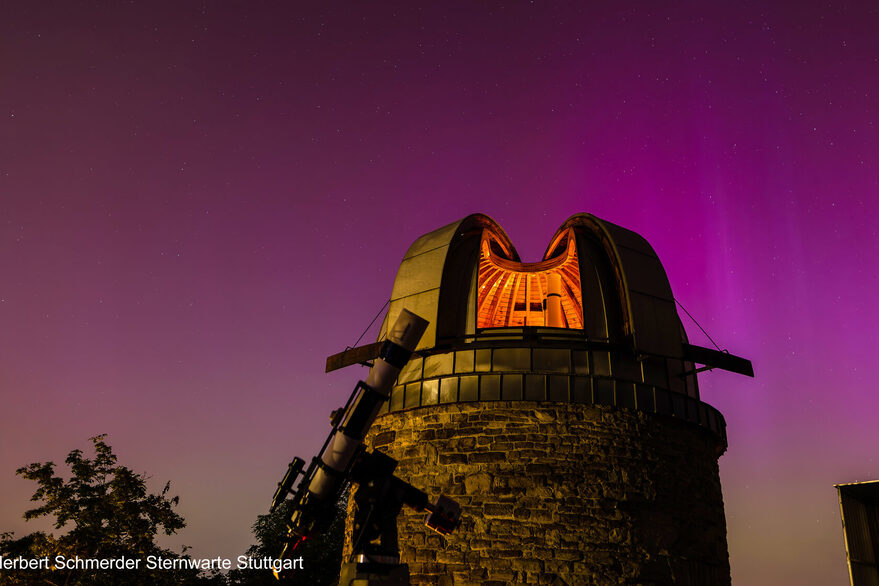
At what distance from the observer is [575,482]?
1191 centimetres

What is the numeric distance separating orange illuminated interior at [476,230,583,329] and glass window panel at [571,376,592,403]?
4.38m

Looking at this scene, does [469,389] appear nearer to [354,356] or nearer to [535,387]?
[535,387]

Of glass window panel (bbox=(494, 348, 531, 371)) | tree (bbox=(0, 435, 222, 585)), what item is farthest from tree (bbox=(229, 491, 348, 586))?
glass window panel (bbox=(494, 348, 531, 371))

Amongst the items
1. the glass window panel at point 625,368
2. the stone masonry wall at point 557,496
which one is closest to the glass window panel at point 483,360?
the stone masonry wall at point 557,496

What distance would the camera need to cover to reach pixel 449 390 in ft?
42.8

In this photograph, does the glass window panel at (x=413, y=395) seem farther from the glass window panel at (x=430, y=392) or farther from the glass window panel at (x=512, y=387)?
the glass window panel at (x=512, y=387)

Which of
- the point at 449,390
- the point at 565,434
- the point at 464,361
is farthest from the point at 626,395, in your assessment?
the point at 449,390

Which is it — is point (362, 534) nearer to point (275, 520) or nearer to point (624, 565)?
point (624, 565)

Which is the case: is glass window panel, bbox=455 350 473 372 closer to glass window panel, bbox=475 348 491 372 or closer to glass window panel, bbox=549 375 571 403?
glass window panel, bbox=475 348 491 372

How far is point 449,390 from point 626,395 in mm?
3572

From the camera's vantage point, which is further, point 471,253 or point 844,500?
point 471,253

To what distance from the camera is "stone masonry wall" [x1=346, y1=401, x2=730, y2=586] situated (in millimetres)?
11492

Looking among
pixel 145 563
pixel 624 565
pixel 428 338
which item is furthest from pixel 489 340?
pixel 145 563

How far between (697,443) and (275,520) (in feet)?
76.3
